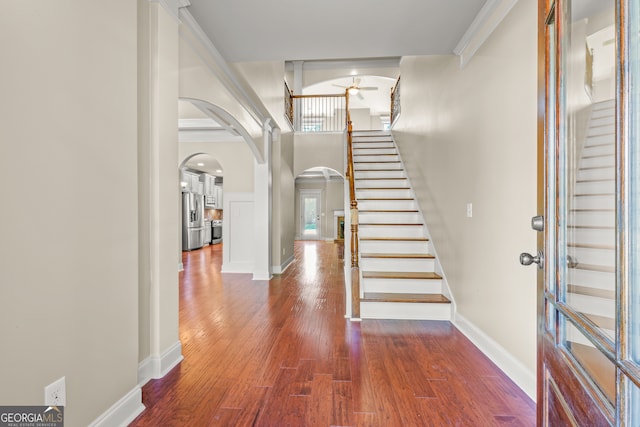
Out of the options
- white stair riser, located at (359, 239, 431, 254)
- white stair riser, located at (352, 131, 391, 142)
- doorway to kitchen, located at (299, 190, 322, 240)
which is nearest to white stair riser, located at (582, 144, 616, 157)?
white stair riser, located at (359, 239, 431, 254)

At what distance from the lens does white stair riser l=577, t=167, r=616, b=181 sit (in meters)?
0.75

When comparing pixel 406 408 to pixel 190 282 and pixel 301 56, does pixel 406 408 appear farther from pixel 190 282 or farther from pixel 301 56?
pixel 190 282

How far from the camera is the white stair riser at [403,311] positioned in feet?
10.4

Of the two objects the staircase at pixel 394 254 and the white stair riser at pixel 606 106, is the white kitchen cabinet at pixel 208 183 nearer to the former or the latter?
the staircase at pixel 394 254

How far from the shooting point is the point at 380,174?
5574 millimetres

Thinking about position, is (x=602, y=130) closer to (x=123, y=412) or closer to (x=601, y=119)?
(x=601, y=119)

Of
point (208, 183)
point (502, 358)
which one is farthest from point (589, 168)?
point (208, 183)

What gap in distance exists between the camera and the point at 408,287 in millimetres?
3471

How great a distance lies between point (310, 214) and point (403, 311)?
34.8 ft

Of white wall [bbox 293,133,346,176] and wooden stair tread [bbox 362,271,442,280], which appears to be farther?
white wall [bbox 293,133,346,176]

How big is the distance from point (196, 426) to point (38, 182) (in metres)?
1.33

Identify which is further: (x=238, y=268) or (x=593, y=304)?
(x=238, y=268)

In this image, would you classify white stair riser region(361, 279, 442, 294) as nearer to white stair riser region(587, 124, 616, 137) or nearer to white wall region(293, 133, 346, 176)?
white stair riser region(587, 124, 616, 137)

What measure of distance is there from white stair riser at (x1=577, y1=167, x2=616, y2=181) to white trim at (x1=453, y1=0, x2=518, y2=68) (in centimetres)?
169
